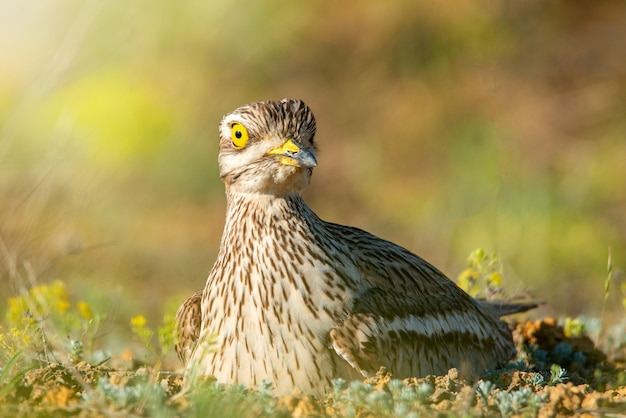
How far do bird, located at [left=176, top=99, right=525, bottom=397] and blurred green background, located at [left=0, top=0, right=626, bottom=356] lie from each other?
4.09m

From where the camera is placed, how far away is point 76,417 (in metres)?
3.94

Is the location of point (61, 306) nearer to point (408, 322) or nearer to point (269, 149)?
point (269, 149)

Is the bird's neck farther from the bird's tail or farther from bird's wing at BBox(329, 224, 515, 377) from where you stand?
the bird's tail

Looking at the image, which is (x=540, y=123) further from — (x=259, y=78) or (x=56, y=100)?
(x=56, y=100)

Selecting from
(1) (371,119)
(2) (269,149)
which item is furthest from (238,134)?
(1) (371,119)

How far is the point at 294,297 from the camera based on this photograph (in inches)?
182

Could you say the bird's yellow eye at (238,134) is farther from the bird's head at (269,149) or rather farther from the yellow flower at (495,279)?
the yellow flower at (495,279)

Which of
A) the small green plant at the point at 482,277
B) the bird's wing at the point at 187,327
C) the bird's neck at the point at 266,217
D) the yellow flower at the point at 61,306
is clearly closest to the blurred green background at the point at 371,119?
the small green plant at the point at 482,277

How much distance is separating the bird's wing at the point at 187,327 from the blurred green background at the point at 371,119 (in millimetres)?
3966

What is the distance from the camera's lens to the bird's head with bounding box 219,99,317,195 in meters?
4.81

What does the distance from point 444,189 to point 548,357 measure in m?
5.93

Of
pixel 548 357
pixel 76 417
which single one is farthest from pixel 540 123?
pixel 76 417

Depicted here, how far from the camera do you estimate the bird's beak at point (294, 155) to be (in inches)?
187

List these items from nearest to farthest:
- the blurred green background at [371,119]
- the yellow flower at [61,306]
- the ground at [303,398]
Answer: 1. the ground at [303,398]
2. the yellow flower at [61,306]
3. the blurred green background at [371,119]
